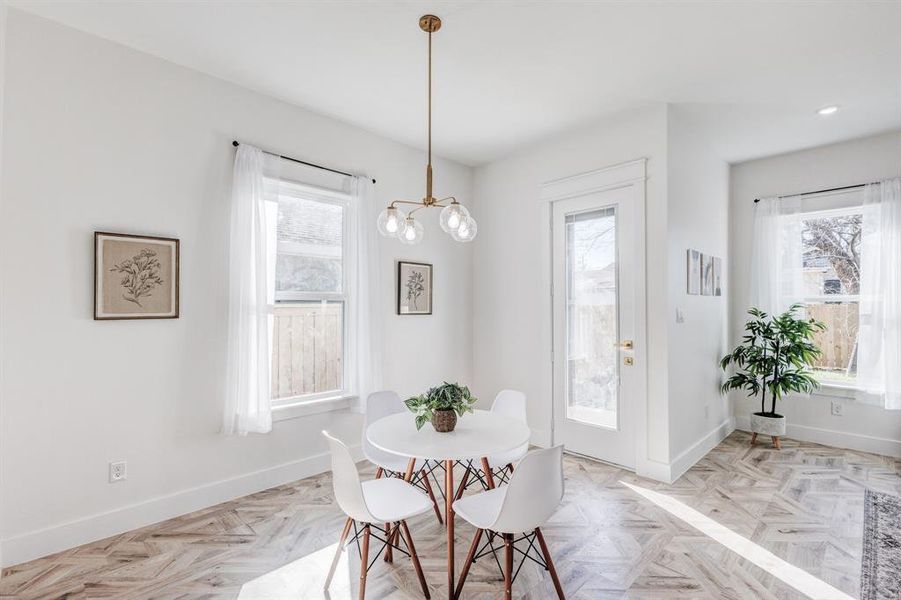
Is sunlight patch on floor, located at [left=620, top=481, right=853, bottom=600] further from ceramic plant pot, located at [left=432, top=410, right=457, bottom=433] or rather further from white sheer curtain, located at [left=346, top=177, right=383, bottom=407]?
white sheer curtain, located at [left=346, top=177, right=383, bottom=407]

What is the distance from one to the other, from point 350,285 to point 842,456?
4.59m

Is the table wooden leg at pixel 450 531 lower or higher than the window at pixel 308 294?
lower

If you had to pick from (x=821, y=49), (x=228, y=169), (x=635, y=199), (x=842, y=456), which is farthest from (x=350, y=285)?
(x=842, y=456)

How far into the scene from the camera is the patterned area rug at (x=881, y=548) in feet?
6.74

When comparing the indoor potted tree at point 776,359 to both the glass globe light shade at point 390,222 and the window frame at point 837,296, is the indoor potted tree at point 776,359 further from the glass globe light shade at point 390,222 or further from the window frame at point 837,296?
the glass globe light shade at point 390,222

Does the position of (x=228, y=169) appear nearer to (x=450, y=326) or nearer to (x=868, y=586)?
(x=450, y=326)

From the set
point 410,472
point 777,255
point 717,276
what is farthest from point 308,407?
point 777,255

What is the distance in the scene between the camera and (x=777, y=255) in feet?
14.5

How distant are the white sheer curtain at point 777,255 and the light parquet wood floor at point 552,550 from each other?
5.84 ft

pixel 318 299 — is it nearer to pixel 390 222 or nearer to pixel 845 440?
A: pixel 390 222

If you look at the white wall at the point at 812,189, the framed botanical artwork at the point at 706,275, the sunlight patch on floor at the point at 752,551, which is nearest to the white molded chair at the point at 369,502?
the sunlight patch on floor at the point at 752,551

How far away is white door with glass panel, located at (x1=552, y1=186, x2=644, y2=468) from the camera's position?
3551mm

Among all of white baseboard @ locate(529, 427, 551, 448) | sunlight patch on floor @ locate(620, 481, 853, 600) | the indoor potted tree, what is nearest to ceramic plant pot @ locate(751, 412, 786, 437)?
the indoor potted tree

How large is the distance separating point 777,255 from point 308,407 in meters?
4.75
